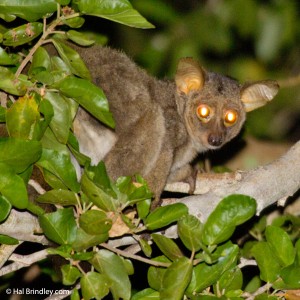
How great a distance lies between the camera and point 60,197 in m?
3.39

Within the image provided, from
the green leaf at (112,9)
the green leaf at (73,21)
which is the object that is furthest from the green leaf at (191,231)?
the green leaf at (73,21)

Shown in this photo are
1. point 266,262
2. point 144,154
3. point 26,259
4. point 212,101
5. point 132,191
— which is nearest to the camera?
point 132,191

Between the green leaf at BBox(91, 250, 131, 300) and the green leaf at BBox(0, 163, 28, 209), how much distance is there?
0.43 metres

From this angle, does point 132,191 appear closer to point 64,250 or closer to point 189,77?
point 64,250

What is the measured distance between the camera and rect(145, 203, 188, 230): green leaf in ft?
11.1

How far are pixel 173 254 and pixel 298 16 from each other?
12.6 feet

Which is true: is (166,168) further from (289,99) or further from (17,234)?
(289,99)

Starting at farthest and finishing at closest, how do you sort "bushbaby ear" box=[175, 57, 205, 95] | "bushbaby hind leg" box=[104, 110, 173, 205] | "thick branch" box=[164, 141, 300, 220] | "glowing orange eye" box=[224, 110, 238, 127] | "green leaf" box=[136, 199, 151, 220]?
"glowing orange eye" box=[224, 110, 238, 127], "bushbaby ear" box=[175, 57, 205, 95], "bushbaby hind leg" box=[104, 110, 173, 205], "thick branch" box=[164, 141, 300, 220], "green leaf" box=[136, 199, 151, 220]

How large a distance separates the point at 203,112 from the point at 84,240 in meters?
2.39

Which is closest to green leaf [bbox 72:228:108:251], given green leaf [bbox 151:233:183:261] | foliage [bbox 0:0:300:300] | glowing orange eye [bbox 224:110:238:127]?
foliage [bbox 0:0:300:300]

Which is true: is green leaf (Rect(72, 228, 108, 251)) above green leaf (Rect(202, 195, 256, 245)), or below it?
below

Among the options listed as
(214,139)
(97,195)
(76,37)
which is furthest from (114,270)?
(214,139)

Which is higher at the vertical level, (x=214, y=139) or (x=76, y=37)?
(x=76, y=37)

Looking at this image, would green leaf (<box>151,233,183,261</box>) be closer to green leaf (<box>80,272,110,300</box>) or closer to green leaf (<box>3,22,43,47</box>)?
green leaf (<box>80,272,110,300</box>)
